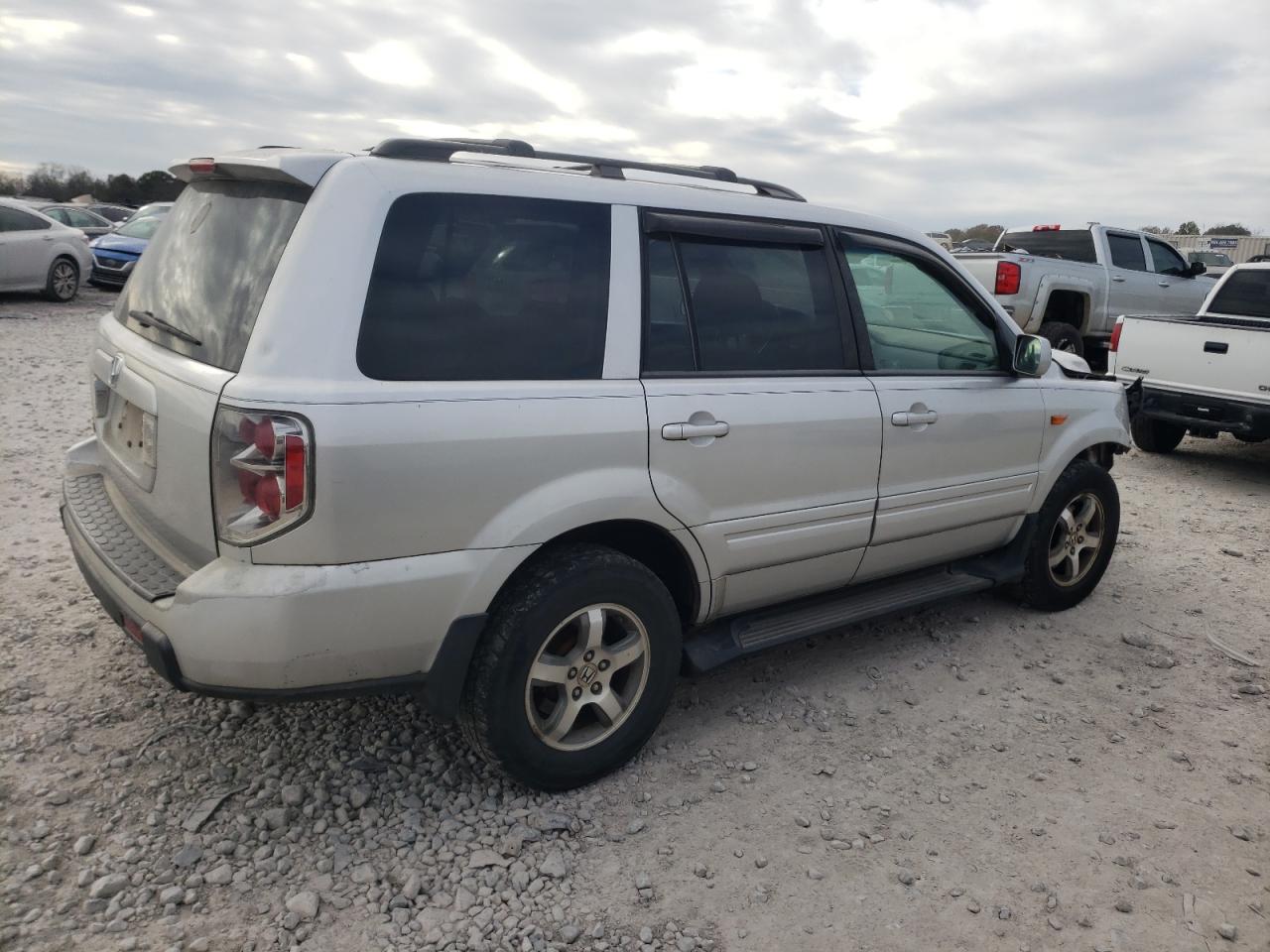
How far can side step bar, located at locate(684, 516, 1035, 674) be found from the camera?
343cm

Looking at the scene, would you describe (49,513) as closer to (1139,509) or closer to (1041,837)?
(1041,837)

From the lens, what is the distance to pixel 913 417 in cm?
374

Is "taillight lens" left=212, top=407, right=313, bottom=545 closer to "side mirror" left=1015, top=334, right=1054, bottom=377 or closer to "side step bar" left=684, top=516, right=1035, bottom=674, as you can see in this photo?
"side step bar" left=684, top=516, right=1035, bottom=674

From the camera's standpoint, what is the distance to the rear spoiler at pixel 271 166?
8.62 ft

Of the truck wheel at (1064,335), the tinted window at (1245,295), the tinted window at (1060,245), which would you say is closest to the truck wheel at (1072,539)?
the tinted window at (1245,295)

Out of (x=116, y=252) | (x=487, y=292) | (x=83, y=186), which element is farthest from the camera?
(x=83, y=186)

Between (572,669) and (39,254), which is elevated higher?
(572,669)

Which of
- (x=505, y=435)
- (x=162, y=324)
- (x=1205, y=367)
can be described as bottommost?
(x=505, y=435)

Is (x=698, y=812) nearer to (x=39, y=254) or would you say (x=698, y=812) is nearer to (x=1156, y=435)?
(x=1156, y=435)

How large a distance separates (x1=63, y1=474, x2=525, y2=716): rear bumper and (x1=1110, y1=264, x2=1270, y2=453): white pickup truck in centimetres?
683

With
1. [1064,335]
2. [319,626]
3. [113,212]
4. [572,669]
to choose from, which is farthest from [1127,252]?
[113,212]

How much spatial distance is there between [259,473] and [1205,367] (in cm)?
759

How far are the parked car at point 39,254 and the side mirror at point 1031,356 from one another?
48.3 feet

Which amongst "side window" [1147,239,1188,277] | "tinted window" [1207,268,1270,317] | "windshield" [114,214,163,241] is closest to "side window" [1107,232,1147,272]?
"side window" [1147,239,1188,277]
